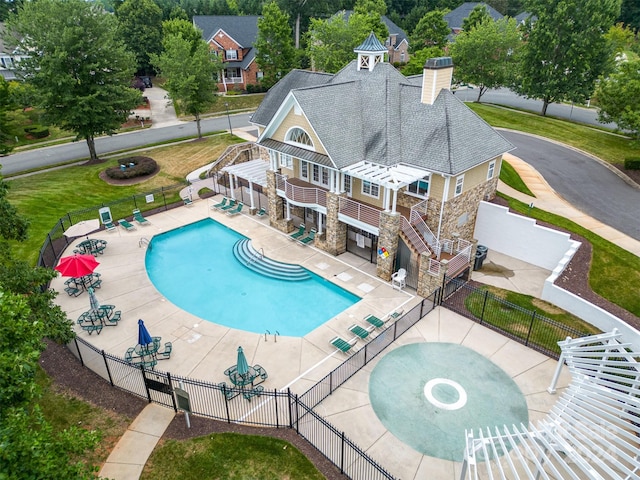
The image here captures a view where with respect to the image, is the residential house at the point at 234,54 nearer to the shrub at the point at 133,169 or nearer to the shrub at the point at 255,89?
the shrub at the point at 255,89

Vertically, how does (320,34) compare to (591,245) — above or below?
above

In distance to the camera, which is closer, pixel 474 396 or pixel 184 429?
pixel 184 429

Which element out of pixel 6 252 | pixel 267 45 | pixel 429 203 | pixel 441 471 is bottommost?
pixel 441 471

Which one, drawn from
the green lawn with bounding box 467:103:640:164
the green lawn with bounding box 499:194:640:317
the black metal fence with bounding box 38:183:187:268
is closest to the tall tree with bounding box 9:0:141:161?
the black metal fence with bounding box 38:183:187:268

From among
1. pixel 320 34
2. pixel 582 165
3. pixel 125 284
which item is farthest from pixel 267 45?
pixel 125 284

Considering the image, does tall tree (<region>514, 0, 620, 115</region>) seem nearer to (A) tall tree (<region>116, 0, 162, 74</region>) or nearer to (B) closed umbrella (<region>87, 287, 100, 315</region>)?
(B) closed umbrella (<region>87, 287, 100, 315</region>)

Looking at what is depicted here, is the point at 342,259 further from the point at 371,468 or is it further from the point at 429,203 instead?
the point at 371,468
